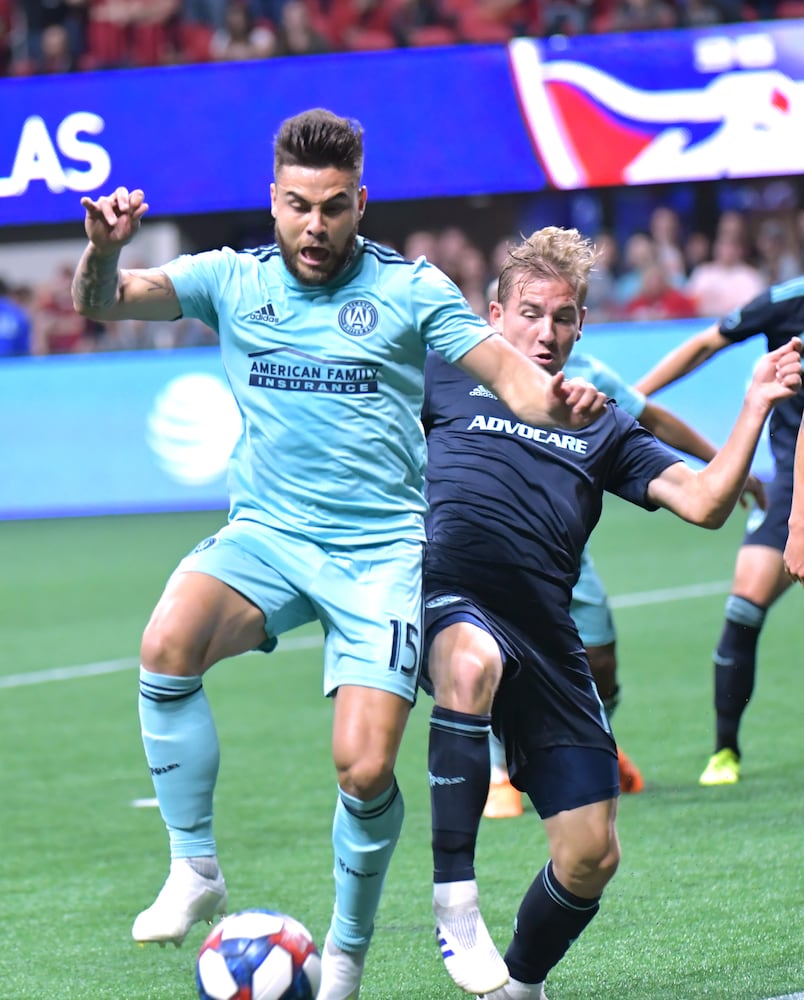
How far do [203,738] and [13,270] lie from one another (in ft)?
68.5

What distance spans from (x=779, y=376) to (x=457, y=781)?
124 cm

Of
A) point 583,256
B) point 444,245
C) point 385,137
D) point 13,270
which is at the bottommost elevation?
point 13,270

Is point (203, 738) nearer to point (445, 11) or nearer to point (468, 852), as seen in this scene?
point (468, 852)

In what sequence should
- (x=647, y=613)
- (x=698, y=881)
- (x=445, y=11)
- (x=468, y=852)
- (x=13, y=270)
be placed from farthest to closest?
1. (x=13, y=270)
2. (x=445, y=11)
3. (x=647, y=613)
4. (x=698, y=881)
5. (x=468, y=852)

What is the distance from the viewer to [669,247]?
17281 mm

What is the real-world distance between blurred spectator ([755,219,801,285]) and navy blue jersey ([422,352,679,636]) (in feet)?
41.8

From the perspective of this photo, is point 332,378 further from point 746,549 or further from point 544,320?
point 746,549

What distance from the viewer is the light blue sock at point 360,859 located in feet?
13.9

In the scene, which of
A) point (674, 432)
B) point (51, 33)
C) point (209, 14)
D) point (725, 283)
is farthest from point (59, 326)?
point (674, 432)

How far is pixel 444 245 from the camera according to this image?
17516 mm

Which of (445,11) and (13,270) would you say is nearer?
(445,11)

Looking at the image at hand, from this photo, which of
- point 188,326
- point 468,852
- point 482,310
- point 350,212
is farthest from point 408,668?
point 188,326

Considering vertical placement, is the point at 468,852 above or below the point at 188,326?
above

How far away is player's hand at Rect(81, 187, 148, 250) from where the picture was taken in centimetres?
413
